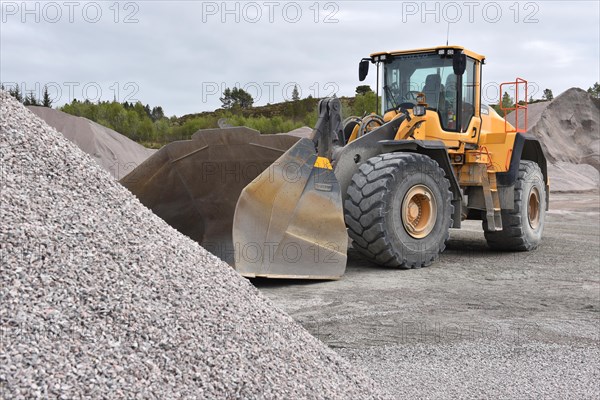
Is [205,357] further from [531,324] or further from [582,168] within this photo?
[582,168]

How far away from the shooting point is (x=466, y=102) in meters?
7.21

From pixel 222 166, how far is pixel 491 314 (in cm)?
263

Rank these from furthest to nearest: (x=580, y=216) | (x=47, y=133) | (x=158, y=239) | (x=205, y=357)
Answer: (x=580, y=216) < (x=47, y=133) < (x=158, y=239) < (x=205, y=357)

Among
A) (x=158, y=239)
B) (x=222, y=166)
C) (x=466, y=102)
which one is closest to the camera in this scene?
(x=158, y=239)

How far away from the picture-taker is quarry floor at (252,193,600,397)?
357 centimetres

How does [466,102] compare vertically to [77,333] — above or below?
above

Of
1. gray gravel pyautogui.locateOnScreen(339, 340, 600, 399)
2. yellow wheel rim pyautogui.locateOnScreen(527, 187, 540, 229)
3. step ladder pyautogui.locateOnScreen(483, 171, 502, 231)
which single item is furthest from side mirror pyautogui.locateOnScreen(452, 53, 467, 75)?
gray gravel pyautogui.locateOnScreen(339, 340, 600, 399)

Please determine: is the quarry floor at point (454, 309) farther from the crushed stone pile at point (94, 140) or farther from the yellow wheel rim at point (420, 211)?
the crushed stone pile at point (94, 140)

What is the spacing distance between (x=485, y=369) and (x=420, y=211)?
10.3 feet

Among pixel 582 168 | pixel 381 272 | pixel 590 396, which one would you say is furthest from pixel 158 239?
pixel 582 168

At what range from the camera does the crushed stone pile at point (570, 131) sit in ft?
66.9

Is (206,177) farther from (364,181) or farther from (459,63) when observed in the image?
(459,63)

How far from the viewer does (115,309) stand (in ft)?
7.56

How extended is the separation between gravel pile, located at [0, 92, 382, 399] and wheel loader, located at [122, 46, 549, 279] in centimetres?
208
